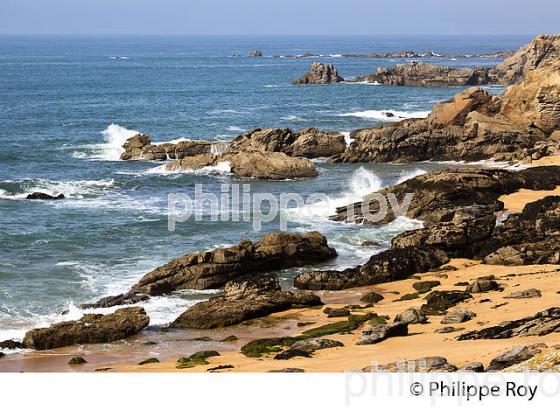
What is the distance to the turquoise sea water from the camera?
37.0 meters

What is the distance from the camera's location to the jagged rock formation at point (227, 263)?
113ft

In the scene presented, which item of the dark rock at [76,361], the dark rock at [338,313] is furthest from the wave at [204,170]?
the dark rock at [76,361]

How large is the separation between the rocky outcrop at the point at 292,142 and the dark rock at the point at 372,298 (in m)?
33.2

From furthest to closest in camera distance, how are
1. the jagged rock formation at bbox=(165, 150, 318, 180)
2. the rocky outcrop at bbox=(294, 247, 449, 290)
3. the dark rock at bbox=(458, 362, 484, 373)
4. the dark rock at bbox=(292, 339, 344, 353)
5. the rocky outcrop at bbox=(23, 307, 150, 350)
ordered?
the jagged rock formation at bbox=(165, 150, 318, 180) < the rocky outcrop at bbox=(294, 247, 449, 290) < the rocky outcrop at bbox=(23, 307, 150, 350) < the dark rock at bbox=(292, 339, 344, 353) < the dark rock at bbox=(458, 362, 484, 373)

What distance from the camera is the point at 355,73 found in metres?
161

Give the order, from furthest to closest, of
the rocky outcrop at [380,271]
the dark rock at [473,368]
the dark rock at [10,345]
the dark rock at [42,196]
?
the dark rock at [42,196] < the rocky outcrop at [380,271] < the dark rock at [10,345] < the dark rock at [473,368]

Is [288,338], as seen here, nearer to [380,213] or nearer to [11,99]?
[380,213]

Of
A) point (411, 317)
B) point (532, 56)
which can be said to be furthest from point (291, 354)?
point (532, 56)

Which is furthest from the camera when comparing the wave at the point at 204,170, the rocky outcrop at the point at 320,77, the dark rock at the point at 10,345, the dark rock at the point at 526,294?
the rocky outcrop at the point at 320,77

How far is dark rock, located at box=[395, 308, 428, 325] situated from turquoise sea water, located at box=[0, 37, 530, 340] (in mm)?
8718

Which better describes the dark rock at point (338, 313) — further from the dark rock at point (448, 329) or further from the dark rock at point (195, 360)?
the dark rock at point (195, 360)

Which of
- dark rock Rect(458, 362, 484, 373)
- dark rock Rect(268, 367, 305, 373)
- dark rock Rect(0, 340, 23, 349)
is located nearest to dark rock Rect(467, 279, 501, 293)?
dark rock Rect(268, 367, 305, 373)

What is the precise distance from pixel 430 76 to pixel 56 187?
3393 inches

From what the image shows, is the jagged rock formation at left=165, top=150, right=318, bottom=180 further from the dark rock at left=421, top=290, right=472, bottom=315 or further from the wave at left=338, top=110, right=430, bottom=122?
the wave at left=338, top=110, right=430, bottom=122
